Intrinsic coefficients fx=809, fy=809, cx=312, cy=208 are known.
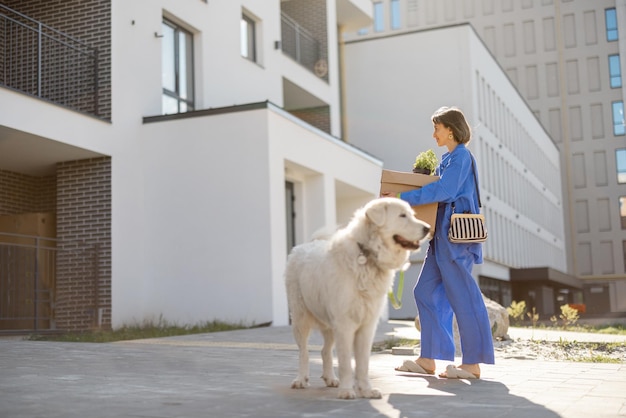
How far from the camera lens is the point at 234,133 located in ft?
49.7

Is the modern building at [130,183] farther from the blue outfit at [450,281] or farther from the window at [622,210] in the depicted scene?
the window at [622,210]

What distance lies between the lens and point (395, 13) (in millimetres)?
57500

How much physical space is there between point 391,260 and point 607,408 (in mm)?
1539

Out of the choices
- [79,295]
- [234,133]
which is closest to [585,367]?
[234,133]

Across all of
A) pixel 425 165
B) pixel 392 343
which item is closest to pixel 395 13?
pixel 392 343

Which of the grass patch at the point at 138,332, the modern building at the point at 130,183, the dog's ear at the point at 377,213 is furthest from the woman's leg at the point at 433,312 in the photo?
the modern building at the point at 130,183

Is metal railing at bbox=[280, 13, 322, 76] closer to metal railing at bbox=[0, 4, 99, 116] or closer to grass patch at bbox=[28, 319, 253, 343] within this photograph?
metal railing at bbox=[0, 4, 99, 116]

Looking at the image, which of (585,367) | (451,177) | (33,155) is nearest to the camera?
(451,177)

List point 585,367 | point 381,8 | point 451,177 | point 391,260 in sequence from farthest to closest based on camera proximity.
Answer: point 381,8 < point 585,367 < point 451,177 < point 391,260

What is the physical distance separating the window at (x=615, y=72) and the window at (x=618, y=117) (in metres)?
1.44

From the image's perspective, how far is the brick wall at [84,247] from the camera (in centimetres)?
1482

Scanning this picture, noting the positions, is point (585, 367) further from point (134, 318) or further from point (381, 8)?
point (381, 8)

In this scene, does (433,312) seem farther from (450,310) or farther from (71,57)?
(71,57)

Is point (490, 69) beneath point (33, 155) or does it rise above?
above
